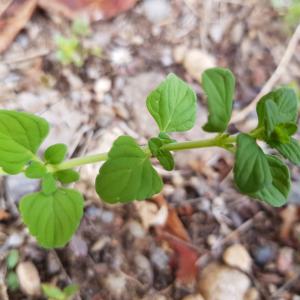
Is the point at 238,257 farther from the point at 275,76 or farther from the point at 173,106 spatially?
the point at 275,76

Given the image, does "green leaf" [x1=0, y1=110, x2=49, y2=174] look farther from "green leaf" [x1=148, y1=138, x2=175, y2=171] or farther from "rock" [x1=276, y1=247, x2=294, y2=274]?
"rock" [x1=276, y1=247, x2=294, y2=274]

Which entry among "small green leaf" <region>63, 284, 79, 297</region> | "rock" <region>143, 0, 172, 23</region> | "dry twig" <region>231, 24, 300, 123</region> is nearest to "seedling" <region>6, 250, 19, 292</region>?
"small green leaf" <region>63, 284, 79, 297</region>


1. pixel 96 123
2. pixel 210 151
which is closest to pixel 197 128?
pixel 210 151

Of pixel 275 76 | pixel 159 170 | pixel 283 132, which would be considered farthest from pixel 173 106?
pixel 275 76

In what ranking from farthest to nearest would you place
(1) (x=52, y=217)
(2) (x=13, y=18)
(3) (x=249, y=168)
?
(2) (x=13, y=18) → (1) (x=52, y=217) → (3) (x=249, y=168)

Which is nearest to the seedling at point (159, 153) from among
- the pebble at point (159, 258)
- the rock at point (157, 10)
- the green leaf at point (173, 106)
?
the green leaf at point (173, 106)

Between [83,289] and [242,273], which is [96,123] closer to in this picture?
[83,289]

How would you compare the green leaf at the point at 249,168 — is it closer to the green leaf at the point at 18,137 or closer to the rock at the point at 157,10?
the green leaf at the point at 18,137
